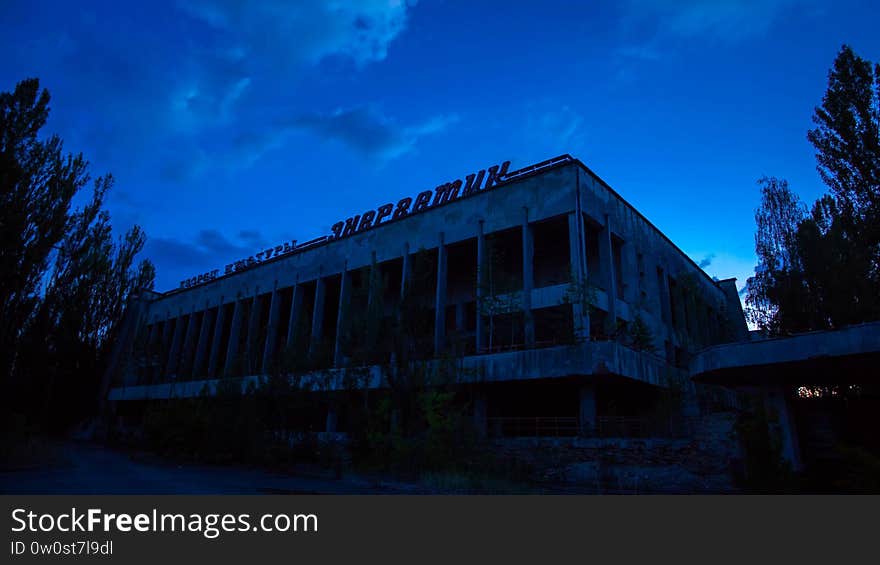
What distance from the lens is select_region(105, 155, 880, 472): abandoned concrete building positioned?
23297 millimetres

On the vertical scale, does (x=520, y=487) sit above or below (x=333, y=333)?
below

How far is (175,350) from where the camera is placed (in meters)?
51.3

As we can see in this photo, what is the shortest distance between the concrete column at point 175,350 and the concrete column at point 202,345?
298cm

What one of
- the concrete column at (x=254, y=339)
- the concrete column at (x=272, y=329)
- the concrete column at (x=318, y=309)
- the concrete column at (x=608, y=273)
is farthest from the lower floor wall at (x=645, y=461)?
the concrete column at (x=272, y=329)

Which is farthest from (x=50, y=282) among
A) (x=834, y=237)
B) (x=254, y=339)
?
(x=834, y=237)

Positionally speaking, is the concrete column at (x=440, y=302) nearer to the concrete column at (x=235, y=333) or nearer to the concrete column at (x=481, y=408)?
the concrete column at (x=481, y=408)

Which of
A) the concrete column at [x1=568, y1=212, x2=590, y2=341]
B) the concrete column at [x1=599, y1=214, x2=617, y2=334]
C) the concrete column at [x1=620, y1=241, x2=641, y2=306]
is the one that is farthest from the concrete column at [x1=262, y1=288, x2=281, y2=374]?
the concrete column at [x1=620, y1=241, x2=641, y2=306]

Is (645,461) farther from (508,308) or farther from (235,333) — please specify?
(235,333)

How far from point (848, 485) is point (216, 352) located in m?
47.2

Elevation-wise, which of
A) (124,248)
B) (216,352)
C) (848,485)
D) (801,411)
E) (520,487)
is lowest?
(520,487)

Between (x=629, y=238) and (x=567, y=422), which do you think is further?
(x=629, y=238)

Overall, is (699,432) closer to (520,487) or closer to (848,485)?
(520,487)

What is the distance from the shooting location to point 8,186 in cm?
1716

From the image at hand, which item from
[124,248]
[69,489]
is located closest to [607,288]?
[69,489]
